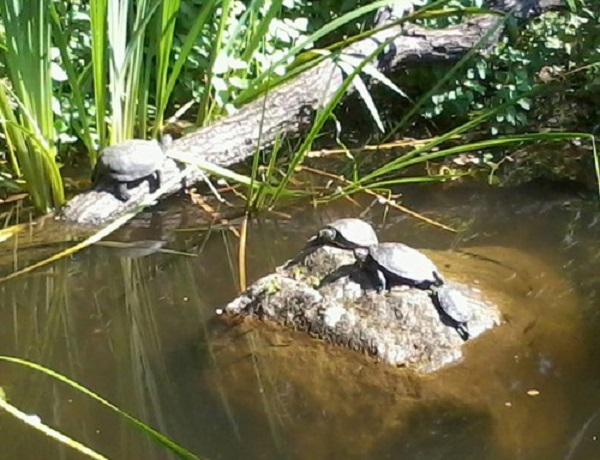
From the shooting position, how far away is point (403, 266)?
2.23 meters

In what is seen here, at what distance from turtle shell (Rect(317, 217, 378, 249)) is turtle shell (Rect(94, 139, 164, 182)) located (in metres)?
0.65

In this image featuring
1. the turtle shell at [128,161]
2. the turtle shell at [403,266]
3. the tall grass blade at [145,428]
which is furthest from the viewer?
the turtle shell at [128,161]

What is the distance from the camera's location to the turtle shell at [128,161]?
9.03ft

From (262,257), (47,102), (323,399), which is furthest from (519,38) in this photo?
(323,399)

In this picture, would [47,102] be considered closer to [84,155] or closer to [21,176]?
[21,176]

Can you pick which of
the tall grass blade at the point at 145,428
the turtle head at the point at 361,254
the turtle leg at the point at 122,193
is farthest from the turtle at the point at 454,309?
the turtle leg at the point at 122,193

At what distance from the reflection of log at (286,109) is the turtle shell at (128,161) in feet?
0.24

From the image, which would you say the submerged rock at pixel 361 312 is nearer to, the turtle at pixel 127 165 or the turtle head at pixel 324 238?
the turtle head at pixel 324 238

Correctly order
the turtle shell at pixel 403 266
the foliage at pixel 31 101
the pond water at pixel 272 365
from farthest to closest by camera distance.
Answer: the foliage at pixel 31 101
the turtle shell at pixel 403 266
the pond water at pixel 272 365

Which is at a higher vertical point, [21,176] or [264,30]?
[264,30]

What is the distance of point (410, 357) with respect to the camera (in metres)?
2.11

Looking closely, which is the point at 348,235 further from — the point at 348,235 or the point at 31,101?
the point at 31,101

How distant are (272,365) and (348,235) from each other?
1.45ft

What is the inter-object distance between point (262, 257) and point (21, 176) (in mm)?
830
